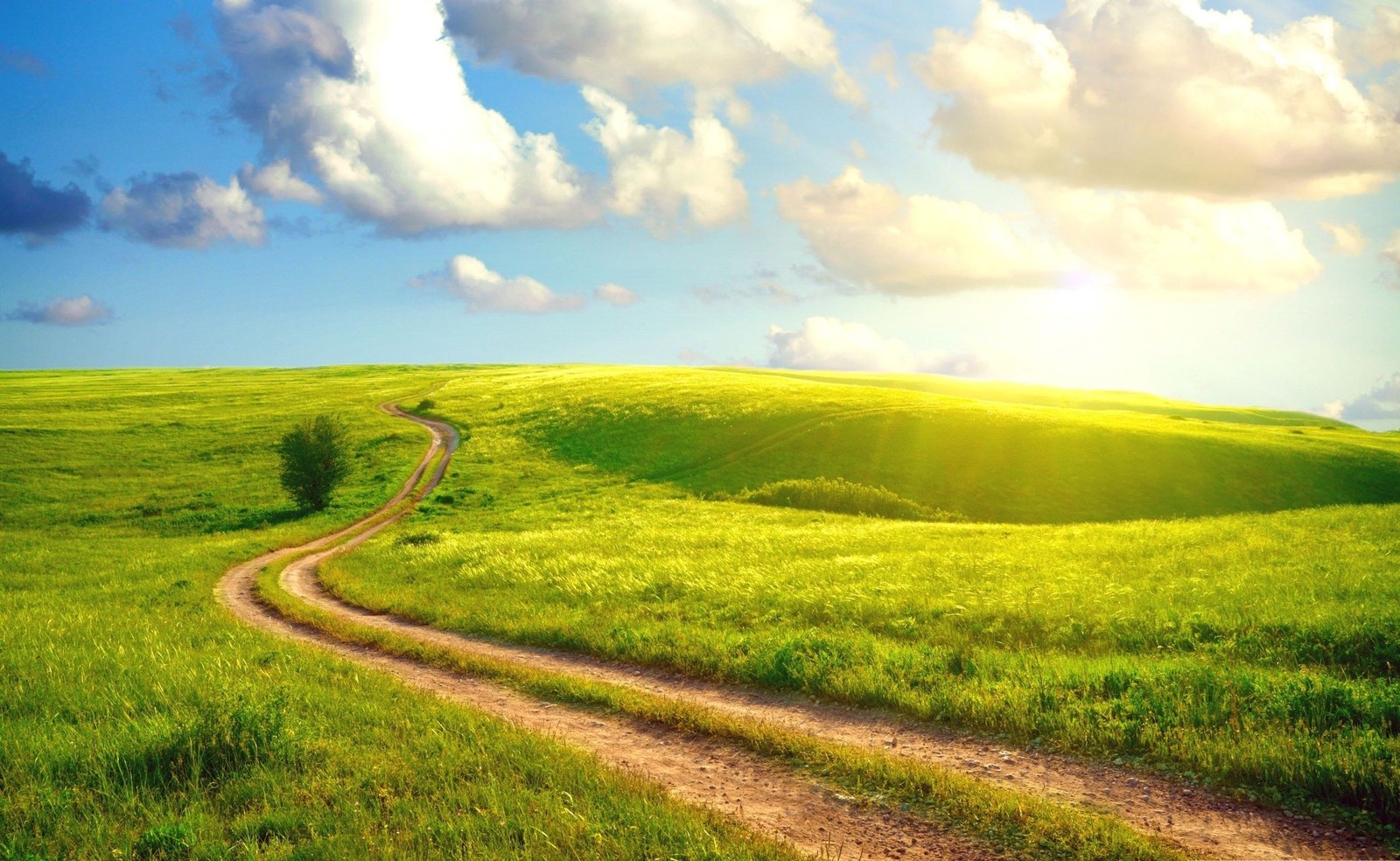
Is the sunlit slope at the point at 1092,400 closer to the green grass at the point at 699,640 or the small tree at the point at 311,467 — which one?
the green grass at the point at 699,640

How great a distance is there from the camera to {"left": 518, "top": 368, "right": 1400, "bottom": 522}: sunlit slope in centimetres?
4659

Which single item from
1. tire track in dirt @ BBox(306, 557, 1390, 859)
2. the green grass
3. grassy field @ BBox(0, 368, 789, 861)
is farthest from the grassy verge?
grassy field @ BBox(0, 368, 789, 861)

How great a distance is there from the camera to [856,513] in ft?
139

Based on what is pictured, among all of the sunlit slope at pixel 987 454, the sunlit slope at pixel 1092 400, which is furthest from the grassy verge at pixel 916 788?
the sunlit slope at pixel 1092 400

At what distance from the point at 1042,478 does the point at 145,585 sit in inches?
1816

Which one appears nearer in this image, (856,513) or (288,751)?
(288,751)

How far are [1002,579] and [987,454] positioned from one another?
34.1 meters

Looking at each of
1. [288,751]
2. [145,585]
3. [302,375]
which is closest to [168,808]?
[288,751]

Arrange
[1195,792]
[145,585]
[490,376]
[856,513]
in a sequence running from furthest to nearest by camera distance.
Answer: [490,376] < [856,513] < [145,585] < [1195,792]

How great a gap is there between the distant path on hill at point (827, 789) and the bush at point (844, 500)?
28.6m

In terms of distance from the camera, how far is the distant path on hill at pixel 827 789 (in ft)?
26.8

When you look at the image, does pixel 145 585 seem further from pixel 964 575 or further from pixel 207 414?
pixel 207 414

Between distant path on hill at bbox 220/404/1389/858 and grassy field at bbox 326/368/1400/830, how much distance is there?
549mm

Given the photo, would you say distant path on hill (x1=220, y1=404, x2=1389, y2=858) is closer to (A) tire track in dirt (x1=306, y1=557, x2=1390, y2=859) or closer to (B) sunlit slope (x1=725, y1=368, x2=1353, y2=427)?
(A) tire track in dirt (x1=306, y1=557, x2=1390, y2=859)
